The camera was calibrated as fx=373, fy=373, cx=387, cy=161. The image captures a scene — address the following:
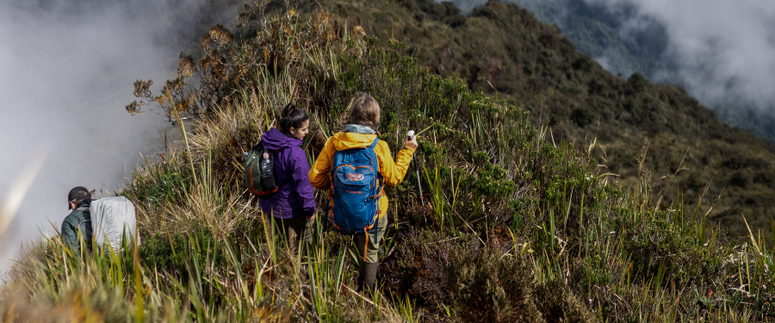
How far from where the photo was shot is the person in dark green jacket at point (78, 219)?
311 cm

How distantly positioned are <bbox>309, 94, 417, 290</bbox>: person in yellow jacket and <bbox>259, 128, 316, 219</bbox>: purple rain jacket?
8.7 inches

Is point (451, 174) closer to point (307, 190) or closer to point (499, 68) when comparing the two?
point (307, 190)

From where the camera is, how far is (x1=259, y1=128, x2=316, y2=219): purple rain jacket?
2732mm

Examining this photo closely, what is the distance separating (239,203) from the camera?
11.4ft

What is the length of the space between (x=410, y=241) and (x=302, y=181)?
3.30ft

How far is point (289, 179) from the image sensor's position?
110 inches

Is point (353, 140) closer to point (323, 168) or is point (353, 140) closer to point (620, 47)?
point (323, 168)

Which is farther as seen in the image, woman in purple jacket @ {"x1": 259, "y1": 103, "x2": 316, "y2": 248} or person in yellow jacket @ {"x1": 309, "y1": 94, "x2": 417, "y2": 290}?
woman in purple jacket @ {"x1": 259, "y1": 103, "x2": 316, "y2": 248}

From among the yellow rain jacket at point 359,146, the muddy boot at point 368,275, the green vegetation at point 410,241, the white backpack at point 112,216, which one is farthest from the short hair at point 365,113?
the white backpack at point 112,216

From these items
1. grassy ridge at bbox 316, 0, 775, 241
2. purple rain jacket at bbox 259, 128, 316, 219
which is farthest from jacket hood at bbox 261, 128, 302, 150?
grassy ridge at bbox 316, 0, 775, 241

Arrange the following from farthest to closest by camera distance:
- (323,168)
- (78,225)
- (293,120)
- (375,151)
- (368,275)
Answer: (78,225), (293,120), (368,275), (323,168), (375,151)

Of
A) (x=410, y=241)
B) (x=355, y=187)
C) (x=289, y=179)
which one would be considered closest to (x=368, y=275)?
(x=410, y=241)

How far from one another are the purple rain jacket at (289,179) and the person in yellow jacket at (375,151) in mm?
221

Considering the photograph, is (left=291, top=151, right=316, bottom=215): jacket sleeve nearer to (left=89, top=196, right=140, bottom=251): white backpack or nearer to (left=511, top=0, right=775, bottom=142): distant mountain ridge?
(left=89, top=196, right=140, bottom=251): white backpack
